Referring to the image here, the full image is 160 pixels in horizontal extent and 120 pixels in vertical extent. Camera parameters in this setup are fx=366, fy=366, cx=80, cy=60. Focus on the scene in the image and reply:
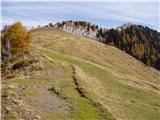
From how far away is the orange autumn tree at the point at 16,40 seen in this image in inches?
3182

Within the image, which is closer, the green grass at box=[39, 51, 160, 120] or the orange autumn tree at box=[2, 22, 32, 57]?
the green grass at box=[39, 51, 160, 120]

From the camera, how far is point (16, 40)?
83062 millimetres

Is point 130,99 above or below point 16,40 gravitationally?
below

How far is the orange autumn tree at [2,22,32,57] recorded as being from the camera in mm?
80812

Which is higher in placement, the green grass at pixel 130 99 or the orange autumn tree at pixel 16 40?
the orange autumn tree at pixel 16 40

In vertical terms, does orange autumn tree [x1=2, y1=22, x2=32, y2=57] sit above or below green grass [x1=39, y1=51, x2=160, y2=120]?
above

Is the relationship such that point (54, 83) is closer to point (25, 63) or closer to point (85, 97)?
point (85, 97)

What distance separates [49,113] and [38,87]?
30.6ft

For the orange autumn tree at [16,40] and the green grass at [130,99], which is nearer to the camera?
the green grass at [130,99]

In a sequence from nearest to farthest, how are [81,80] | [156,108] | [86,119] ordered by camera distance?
[86,119]
[156,108]
[81,80]

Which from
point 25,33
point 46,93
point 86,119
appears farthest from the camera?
point 25,33

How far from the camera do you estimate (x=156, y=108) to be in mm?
49969

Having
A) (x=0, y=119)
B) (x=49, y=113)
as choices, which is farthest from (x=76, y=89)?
(x=0, y=119)

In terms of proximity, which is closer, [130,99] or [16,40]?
[130,99]
